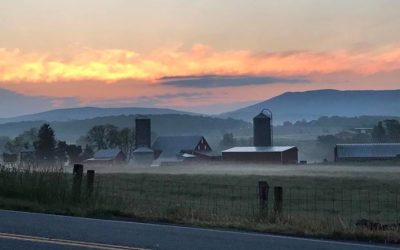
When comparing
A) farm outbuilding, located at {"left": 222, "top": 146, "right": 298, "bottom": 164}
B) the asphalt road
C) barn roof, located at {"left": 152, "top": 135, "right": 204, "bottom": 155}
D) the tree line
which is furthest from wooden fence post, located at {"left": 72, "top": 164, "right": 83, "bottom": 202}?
barn roof, located at {"left": 152, "top": 135, "right": 204, "bottom": 155}

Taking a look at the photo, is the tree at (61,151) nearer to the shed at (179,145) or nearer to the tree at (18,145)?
the tree at (18,145)

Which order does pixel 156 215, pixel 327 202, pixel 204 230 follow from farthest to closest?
1. pixel 327 202
2. pixel 156 215
3. pixel 204 230

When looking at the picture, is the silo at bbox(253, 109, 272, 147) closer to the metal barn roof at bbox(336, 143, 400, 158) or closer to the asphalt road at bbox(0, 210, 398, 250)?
the metal barn roof at bbox(336, 143, 400, 158)

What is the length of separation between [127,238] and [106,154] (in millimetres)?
111798

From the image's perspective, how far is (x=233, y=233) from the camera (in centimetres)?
974

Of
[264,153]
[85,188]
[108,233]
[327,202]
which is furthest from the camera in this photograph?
[264,153]

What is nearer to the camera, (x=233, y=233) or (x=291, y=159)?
(x=233, y=233)

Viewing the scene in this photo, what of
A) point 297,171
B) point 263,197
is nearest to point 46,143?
point 297,171

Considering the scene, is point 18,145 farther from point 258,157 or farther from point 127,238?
point 127,238

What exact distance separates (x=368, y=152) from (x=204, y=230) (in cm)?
11366

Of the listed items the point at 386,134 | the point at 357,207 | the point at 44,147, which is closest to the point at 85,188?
the point at 357,207

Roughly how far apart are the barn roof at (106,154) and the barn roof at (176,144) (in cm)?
1836

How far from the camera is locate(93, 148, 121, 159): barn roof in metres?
117

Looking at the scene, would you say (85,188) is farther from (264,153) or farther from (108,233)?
(264,153)
